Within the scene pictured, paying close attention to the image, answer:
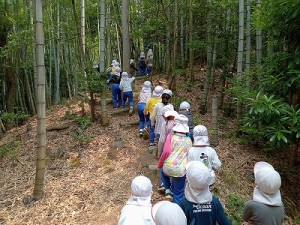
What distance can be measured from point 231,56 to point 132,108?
330 cm

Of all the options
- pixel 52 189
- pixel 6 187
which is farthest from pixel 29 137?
pixel 52 189

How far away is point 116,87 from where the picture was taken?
A: 8.70 m

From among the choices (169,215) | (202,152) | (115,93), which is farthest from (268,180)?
(115,93)

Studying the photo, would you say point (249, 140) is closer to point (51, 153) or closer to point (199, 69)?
point (51, 153)

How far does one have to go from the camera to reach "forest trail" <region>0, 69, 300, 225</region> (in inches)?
181

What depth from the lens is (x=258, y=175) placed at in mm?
2320

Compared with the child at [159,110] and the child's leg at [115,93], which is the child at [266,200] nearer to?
the child at [159,110]

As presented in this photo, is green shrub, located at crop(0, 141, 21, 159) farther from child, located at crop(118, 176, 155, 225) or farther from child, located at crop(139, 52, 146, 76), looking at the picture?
child, located at crop(139, 52, 146, 76)

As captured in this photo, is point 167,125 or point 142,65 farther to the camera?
point 142,65

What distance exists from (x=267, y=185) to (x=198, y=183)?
0.51 metres

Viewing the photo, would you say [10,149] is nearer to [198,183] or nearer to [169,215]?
[198,183]

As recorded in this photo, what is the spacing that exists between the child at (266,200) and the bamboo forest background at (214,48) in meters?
1.59

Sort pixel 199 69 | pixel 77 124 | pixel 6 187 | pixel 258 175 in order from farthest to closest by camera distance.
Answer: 1. pixel 199 69
2. pixel 77 124
3. pixel 6 187
4. pixel 258 175

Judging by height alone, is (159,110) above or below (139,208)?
above
